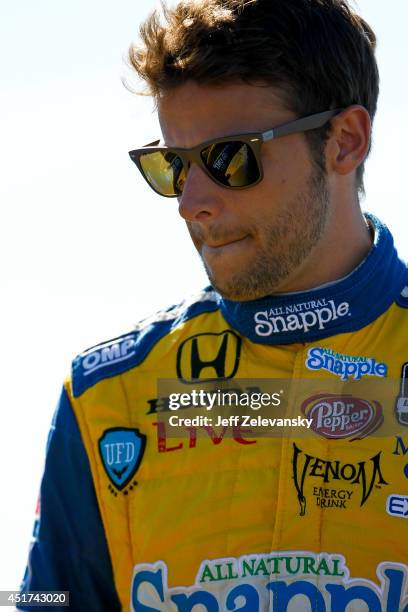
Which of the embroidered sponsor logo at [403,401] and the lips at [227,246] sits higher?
the lips at [227,246]

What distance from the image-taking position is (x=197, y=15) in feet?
9.68

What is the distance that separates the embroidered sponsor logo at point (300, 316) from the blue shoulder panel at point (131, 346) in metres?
0.24

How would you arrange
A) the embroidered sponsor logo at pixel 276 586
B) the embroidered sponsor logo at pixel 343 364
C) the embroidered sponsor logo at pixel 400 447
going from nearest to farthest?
the embroidered sponsor logo at pixel 276 586 → the embroidered sponsor logo at pixel 400 447 → the embroidered sponsor logo at pixel 343 364

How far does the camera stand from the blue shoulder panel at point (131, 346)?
2879 mm

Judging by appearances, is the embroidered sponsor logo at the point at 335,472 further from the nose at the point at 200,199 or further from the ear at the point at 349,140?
the ear at the point at 349,140

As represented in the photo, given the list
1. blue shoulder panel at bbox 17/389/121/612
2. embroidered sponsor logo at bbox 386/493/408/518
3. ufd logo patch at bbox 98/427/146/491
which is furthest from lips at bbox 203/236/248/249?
embroidered sponsor logo at bbox 386/493/408/518

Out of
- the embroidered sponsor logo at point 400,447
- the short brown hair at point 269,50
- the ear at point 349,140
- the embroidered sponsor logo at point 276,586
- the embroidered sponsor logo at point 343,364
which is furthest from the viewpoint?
the ear at point 349,140

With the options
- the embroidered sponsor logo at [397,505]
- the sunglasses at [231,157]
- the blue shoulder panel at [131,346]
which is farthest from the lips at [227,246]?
the embroidered sponsor logo at [397,505]

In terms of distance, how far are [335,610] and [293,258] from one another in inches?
42.1

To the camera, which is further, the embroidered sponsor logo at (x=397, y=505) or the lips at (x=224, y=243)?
the lips at (x=224, y=243)

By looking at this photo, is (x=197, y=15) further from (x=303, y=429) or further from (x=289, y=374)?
(x=303, y=429)

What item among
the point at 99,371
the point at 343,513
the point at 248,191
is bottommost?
the point at 343,513

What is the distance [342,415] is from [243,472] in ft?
1.14

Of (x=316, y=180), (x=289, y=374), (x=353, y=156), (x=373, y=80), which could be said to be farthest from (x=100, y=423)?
(x=373, y=80)
